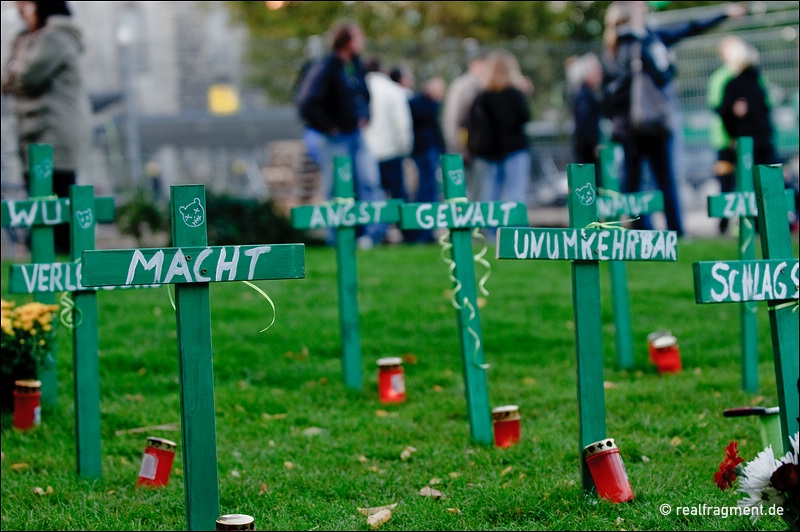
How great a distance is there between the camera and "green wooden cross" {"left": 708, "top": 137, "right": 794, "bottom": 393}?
585 cm

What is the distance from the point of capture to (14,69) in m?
8.71

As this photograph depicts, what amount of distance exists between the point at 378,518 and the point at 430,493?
1.26ft

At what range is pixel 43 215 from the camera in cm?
571

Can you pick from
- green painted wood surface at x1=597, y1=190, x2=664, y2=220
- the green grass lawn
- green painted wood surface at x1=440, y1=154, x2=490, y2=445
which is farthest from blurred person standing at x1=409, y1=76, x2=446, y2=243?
green painted wood surface at x1=440, y1=154, x2=490, y2=445

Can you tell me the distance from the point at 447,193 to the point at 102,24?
9.98 metres

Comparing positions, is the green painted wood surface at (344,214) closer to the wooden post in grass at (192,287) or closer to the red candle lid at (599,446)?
the red candle lid at (599,446)

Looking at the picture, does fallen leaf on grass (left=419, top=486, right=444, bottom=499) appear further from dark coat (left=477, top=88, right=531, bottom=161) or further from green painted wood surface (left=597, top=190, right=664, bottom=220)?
dark coat (left=477, top=88, right=531, bottom=161)

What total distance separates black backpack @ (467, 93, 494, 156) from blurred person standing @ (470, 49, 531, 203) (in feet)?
0.04

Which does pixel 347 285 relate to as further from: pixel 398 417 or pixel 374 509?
pixel 374 509

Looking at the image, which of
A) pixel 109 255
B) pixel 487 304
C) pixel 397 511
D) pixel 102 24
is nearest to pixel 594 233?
pixel 397 511

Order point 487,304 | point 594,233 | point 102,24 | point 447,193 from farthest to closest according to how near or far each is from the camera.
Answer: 1. point 102,24
2. point 487,304
3. point 447,193
4. point 594,233

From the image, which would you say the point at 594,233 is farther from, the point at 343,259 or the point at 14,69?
the point at 14,69

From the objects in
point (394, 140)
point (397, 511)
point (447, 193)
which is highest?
point (394, 140)

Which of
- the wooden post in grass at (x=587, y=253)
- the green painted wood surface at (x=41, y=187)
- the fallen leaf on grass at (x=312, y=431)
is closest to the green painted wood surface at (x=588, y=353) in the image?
the wooden post in grass at (x=587, y=253)
